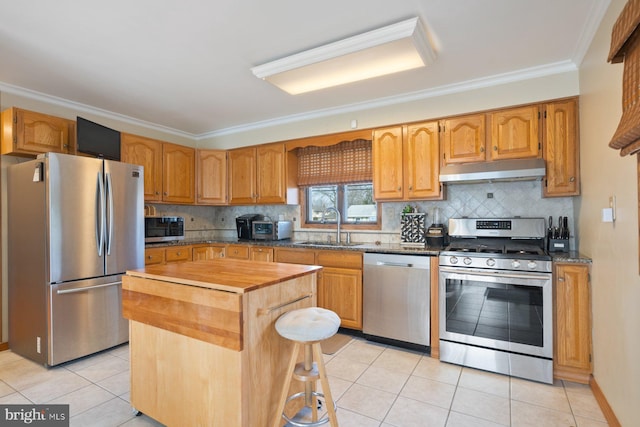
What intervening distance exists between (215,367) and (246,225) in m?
3.08

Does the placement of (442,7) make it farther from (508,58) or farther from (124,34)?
(124,34)

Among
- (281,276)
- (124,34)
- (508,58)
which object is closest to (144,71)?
(124,34)

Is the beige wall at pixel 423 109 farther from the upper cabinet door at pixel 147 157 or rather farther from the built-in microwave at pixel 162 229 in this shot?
the built-in microwave at pixel 162 229

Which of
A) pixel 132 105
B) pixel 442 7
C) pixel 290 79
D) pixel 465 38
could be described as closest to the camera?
pixel 442 7

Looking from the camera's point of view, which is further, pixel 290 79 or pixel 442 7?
pixel 290 79

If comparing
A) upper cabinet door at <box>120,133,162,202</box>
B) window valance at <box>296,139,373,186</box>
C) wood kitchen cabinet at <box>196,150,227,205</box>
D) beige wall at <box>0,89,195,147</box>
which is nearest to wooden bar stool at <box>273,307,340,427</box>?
window valance at <box>296,139,373,186</box>

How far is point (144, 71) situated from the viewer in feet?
9.55

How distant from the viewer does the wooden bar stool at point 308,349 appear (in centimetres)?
160

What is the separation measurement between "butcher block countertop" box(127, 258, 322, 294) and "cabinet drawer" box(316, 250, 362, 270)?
1.37m

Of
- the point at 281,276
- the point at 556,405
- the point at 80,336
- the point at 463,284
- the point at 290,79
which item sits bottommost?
the point at 556,405

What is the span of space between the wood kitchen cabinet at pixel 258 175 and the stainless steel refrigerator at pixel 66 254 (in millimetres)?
1616

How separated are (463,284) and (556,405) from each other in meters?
0.98

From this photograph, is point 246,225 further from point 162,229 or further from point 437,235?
point 437,235

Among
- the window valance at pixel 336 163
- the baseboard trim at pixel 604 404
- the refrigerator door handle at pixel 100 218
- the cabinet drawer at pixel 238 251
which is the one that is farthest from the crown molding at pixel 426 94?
the baseboard trim at pixel 604 404
